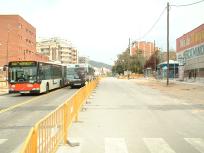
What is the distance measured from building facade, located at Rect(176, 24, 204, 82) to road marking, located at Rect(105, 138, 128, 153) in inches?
2287

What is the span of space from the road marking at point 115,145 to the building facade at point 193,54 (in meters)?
58.1

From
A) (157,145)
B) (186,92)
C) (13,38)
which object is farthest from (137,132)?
(13,38)

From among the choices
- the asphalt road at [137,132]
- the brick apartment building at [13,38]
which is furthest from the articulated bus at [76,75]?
the brick apartment building at [13,38]

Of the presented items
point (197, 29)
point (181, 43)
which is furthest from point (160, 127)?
point (181, 43)

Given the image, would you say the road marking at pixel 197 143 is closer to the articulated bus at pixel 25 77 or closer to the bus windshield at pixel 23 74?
the articulated bus at pixel 25 77

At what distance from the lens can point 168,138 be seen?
1189cm

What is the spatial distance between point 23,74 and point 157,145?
23399mm

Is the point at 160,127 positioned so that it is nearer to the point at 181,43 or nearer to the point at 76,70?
the point at 76,70

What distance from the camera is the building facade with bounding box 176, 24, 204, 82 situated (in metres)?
70.1

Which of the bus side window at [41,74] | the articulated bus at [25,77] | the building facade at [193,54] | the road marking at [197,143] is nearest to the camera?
the road marking at [197,143]

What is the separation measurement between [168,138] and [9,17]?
116 metres

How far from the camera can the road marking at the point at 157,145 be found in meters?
10.1

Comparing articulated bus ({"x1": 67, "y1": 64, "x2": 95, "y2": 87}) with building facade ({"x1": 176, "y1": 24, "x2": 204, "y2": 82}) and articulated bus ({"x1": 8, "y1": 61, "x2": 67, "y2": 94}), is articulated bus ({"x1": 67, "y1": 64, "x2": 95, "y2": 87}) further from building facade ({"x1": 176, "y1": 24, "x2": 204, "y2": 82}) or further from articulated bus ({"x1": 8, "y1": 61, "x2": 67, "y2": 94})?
building facade ({"x1": 176, "y1": 24, "x2": 204, "y2": 82})

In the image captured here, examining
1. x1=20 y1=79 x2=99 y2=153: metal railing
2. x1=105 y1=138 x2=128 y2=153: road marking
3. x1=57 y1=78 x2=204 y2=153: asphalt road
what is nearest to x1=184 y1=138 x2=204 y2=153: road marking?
x1=57 y1=78 x2=204 y2=153: asphalt road
